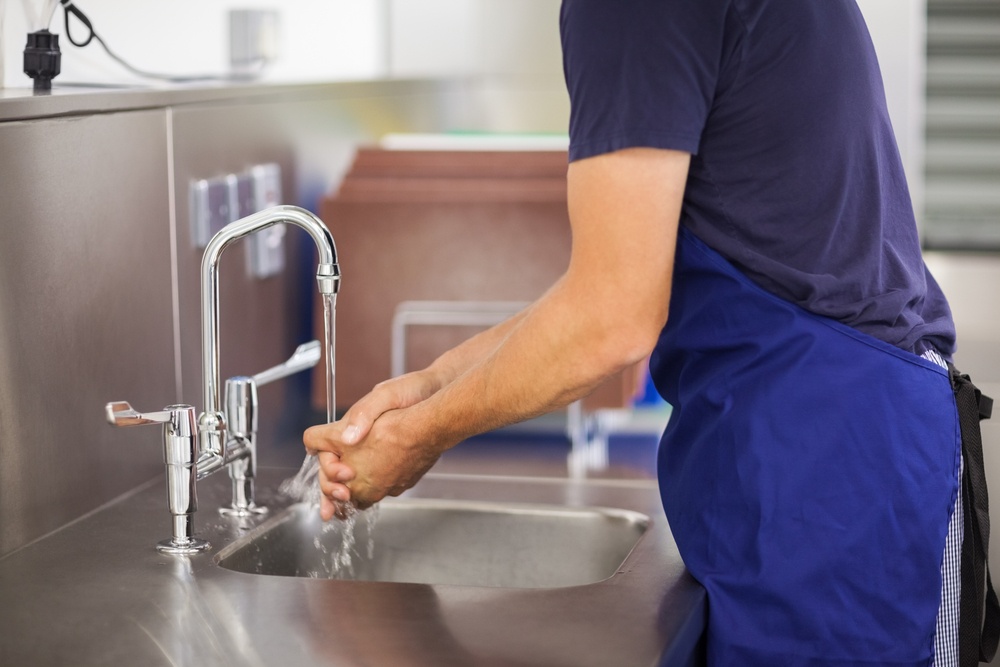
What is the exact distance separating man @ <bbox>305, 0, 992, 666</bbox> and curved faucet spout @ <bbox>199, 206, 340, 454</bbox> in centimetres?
19

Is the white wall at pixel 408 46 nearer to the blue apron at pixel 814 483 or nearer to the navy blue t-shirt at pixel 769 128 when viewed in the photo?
the navy blue t-shirt at pixel 769 128

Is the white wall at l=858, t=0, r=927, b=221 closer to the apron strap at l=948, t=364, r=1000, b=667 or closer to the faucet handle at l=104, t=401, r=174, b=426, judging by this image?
the apron strap at l=948, t=364, r=1000, b=667

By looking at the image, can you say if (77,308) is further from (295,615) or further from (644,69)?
(644,69)

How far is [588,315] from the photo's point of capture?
1066mm

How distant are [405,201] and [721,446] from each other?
83cm

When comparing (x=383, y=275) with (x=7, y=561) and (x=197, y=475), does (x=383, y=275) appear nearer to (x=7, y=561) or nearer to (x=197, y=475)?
(x=197, y=475)

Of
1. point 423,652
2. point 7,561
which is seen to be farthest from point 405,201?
point 423,652

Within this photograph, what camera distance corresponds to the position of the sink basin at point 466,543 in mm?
1477

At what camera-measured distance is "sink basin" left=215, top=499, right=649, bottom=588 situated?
1.48 meters

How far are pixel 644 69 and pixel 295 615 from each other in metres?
0.54

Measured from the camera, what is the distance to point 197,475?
1265 millimetres

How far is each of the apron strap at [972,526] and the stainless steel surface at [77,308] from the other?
Result: 883mm

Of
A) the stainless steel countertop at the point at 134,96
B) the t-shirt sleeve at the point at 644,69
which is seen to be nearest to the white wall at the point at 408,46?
the stainless steel countertop at the point at 134,96

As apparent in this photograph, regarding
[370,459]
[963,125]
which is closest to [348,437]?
[370,459]
